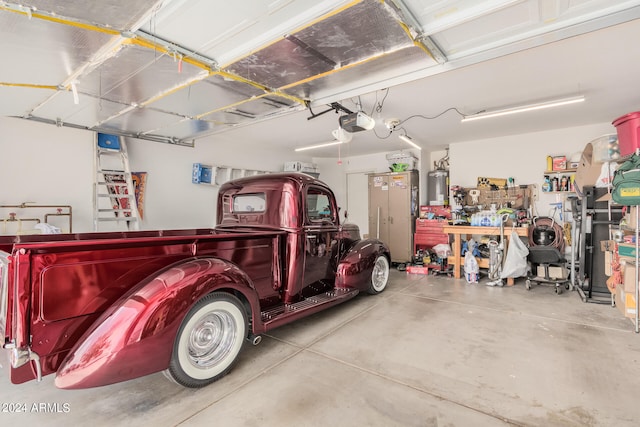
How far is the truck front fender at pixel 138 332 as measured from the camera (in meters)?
1.65

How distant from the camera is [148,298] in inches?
71.1

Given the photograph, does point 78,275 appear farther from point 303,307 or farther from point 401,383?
point 401,383

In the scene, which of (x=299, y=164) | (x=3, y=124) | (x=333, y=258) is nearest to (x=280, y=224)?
(x=333, y=258)

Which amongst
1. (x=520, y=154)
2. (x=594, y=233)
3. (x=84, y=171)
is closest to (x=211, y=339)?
(x=84, y=171)

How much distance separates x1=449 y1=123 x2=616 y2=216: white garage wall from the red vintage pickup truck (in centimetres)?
519

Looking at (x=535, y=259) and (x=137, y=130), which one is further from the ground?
(x=137, y=130)

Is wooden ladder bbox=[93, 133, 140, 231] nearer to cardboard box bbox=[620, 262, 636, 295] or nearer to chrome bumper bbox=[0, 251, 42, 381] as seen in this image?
chrome bumper bbox=[0, 251, 42, 381]

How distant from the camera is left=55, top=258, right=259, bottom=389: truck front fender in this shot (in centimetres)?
165

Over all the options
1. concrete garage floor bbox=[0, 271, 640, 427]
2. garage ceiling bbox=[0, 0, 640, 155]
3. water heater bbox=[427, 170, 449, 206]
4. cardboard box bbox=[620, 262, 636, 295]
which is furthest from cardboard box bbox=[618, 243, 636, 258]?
water heater bbox=[427, 170, 449, 206]

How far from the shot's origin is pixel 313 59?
2574 millimetres

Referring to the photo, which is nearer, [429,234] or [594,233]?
[594,233]

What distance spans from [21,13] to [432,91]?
3971 mm

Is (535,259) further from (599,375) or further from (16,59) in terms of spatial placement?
(16,59)

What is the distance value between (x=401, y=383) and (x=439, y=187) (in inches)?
238
